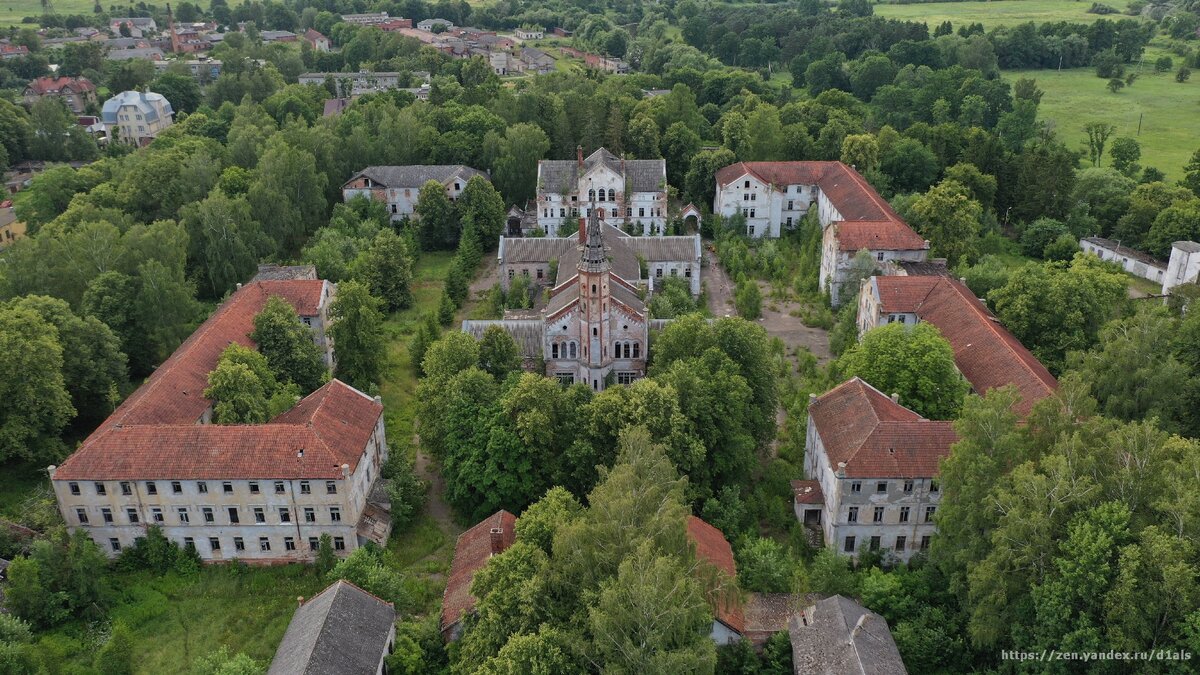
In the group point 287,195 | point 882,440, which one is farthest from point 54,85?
point 882,440

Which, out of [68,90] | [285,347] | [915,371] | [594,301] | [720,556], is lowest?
[720,556]

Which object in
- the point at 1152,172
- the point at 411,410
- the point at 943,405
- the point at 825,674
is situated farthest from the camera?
the point at 1152,172

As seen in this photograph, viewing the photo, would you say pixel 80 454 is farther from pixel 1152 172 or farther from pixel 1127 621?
pixel 1152 172

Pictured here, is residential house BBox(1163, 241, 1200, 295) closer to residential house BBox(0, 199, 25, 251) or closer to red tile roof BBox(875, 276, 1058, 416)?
red tile roof BBox(875, 276, 1058, 416)

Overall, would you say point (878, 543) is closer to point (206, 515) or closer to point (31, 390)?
point (206, 515)

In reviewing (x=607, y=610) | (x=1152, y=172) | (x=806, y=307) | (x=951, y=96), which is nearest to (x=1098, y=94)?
(x=951, y=96)

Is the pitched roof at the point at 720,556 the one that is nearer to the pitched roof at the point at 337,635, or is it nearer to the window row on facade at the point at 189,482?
the pitched roof at the point at 337,635
